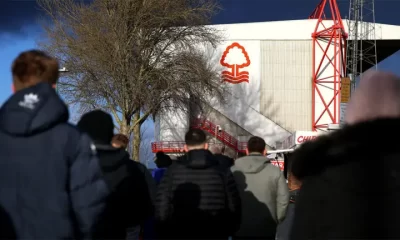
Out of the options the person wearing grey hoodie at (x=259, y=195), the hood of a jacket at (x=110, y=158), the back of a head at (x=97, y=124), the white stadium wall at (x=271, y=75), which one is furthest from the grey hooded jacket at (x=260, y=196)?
the white stadium wall at (x=271, y=75)

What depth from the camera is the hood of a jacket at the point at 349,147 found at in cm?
212

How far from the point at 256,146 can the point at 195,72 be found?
22.9 meters

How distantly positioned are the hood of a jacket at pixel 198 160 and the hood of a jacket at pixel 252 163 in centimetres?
126

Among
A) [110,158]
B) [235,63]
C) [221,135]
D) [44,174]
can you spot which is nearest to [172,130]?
[221,135]

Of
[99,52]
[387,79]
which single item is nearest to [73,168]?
[387,79]

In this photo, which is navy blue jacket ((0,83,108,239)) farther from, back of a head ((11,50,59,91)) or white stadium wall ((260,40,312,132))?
white stadium wall ((260,40,312,132))

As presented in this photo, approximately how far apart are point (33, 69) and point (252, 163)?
12.0 feet

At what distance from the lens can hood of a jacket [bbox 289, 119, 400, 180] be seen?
2123 mm

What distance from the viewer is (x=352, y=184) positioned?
2.09 m

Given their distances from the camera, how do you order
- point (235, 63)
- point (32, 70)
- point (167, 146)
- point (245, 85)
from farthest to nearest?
point (245, 85)
point (235, 63)
point (167, 146)
point (32, 70)

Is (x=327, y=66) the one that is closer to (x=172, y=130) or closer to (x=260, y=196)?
(x=172, y=130)

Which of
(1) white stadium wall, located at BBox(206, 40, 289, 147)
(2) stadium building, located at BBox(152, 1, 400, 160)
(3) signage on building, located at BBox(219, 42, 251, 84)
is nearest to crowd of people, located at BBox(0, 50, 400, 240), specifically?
(2) stadium building, located at BBox(152, 1, 400, 160)

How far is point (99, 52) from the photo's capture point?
2808 centimetres

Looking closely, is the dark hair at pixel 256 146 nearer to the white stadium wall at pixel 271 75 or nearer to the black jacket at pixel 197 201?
the black jacket at pixel 197 201
